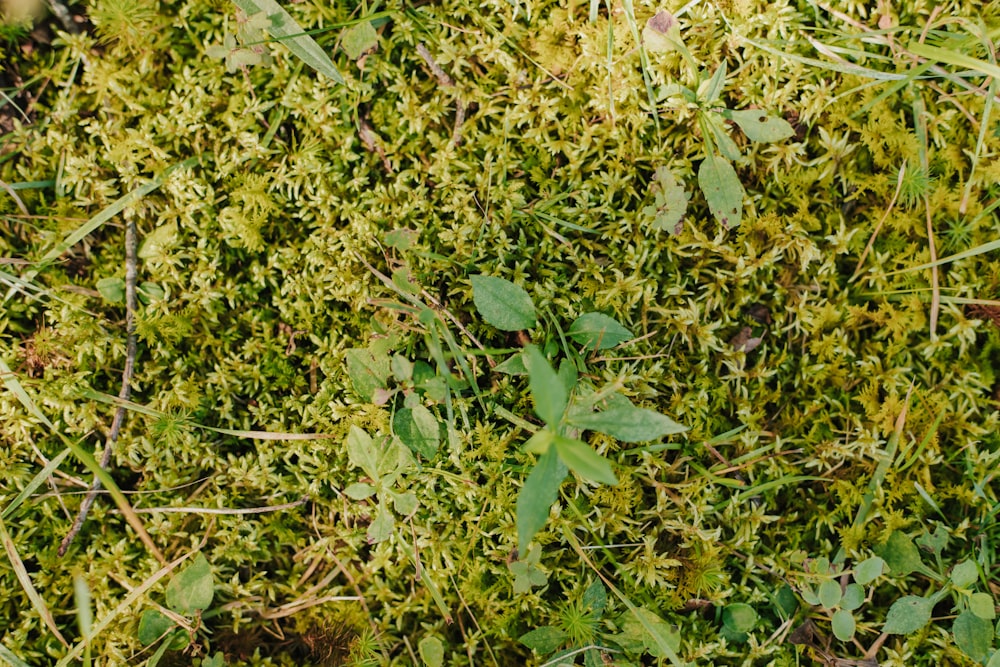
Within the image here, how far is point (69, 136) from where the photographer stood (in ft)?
8.89

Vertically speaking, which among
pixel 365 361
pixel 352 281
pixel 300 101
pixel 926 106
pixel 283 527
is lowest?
pixel 283 527

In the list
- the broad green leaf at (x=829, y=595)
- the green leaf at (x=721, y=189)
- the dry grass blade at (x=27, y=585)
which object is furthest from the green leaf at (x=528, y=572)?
the dry grass blade at (x=27, y=585)

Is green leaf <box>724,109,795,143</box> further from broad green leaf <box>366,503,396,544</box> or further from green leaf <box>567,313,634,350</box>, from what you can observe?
broad green leaf <box>366,503,396,544</box>

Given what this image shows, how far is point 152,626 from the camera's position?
8.27 ft

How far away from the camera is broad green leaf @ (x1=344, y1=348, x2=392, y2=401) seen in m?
2.49

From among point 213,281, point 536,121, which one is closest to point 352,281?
point 213,281

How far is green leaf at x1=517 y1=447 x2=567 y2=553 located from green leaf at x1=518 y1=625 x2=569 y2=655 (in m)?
0.69

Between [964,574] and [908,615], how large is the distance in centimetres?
27

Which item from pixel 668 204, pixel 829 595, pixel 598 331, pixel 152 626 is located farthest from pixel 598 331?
pixel 152 626

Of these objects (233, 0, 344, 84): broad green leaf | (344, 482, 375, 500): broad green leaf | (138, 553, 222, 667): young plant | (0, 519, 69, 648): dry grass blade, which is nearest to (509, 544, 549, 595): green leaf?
(344, 482, 375, 500): broad green leaf

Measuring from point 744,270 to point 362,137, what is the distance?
1644mm

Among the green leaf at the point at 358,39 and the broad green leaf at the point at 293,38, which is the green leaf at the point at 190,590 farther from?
the green leaf at the point at 358,39

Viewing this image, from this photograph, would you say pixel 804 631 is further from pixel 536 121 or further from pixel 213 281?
pixel 213 281

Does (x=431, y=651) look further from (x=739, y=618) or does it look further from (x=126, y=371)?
(x=126, y=371)
